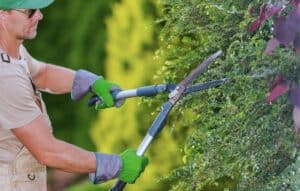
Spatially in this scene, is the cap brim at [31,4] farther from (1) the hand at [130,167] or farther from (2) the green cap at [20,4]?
(1) the hand at [130,167]

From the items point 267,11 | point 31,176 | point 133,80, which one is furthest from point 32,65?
point 133,80

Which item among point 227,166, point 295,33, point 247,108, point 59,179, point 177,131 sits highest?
point 295,33

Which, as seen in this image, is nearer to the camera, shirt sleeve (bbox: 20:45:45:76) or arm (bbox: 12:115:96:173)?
arm (bbox: 12:115:96:173)

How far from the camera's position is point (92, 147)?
7.59 m

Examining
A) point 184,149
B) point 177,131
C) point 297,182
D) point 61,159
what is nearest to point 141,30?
point 177,131

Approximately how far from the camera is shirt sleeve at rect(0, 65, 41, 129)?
12.5ft

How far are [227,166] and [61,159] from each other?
1.90 feet

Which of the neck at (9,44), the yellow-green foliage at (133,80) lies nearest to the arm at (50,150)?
the neck at (9,44)

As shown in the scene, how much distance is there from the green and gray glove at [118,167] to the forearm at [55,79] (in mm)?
698

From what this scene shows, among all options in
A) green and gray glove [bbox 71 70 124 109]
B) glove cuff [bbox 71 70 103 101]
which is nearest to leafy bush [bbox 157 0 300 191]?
green and gray glove [bbox 71 70 124 109]

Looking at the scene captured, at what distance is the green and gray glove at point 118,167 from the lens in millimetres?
3883

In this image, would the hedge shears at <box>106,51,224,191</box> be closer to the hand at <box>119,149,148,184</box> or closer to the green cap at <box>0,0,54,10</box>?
the hand at <box>119,149,148,184</box>

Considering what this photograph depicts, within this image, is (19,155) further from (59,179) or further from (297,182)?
(59,179)

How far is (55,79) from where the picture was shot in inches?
180
